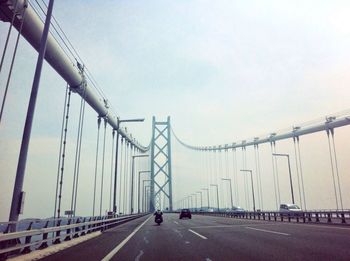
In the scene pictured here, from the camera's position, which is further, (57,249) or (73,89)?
(73,89)

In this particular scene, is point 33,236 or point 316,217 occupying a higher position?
point 316,217

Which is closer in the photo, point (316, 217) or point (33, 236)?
point (33, 236)

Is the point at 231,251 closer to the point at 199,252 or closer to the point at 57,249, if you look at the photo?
Answer: the point at 199,252

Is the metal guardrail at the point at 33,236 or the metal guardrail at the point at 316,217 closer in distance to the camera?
the metal guardrail at the point at 33,236

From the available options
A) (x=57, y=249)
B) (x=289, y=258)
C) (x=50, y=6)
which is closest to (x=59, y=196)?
(x=57, y=249)

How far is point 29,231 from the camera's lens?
9297 mm

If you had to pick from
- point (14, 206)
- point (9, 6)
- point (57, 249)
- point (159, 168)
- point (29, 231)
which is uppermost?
point (159, 168)

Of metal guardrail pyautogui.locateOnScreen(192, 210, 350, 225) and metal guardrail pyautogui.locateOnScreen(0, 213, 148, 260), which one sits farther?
metal guardrail pyautogui.locateOnScreen(192, 210, 350, 225)

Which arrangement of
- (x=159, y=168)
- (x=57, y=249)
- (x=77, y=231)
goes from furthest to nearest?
(x=159, y=168)
(x=77, y=231)
(x=57, y=249)

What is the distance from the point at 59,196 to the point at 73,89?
279 inches

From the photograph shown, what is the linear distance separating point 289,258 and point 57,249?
307 inches

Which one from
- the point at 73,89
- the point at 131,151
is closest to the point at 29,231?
the point at 73,89

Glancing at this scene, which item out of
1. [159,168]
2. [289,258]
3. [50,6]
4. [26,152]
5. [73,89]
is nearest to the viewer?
[289,258]

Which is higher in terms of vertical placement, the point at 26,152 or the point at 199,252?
the point at 26,152
